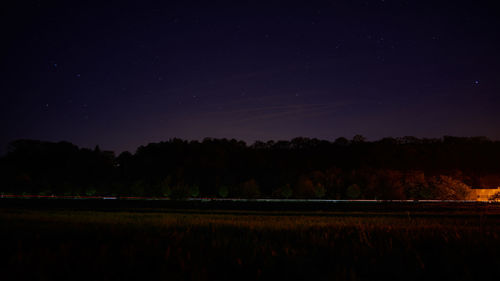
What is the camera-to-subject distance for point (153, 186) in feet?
218

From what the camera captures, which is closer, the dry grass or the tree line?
the dry grass

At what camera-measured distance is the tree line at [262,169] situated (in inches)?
2475

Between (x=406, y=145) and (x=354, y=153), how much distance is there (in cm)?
1609

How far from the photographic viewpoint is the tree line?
62.9 metres

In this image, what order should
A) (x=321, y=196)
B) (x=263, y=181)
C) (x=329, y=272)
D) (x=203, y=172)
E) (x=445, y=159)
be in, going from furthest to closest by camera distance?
1. (x=445, y=159)
2. (x=203, y=172)
3. (x=263, y=181)
4. (x=321, y=196)
5. (x=329, y=272)

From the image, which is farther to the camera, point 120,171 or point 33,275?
point 120,171

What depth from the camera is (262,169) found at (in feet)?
266

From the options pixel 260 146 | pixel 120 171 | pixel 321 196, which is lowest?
pixel 321 196

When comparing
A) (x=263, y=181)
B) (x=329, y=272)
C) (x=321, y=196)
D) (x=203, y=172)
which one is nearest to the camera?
(x=329, y=272)

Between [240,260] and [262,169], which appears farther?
[262,169]

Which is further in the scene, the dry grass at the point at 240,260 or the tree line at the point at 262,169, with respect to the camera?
the tree line at the point at 262,169

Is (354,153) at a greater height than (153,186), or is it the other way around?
(354,153)

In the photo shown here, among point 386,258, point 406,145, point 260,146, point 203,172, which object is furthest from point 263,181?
point 386,258

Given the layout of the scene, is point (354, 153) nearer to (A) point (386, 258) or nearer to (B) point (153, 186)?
(B) point (153, 186)
